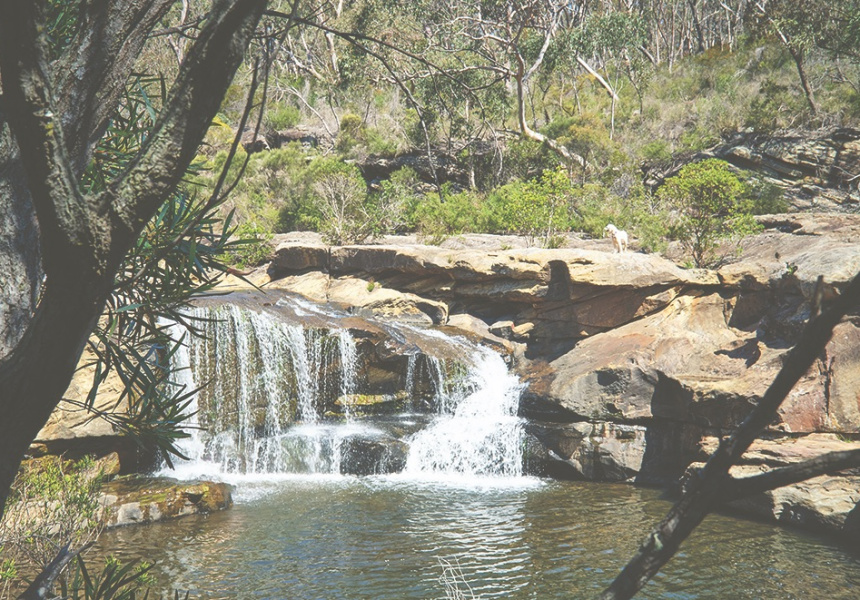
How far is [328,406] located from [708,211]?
865 cm

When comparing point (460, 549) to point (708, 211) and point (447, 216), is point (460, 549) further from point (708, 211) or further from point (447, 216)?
point (447, 216)

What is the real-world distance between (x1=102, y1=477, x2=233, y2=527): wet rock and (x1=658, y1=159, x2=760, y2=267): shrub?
1034 centimetres

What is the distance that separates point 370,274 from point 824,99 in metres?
17.2

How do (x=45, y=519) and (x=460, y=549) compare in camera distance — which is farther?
(x=460, y=549)

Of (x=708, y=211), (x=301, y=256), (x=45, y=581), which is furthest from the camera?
(x=301, y=256)

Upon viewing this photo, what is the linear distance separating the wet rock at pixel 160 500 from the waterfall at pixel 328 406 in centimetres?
180

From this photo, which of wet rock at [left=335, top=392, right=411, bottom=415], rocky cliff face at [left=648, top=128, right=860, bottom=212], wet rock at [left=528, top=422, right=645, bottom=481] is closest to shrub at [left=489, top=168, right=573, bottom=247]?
rocky cliff face at [left=648, top=128, right=860, bottom=212]

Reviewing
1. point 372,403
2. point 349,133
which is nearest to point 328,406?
point 372,403

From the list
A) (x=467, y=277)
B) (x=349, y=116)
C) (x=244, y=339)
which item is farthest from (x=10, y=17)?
(x=349, y=116)

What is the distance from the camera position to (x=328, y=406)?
14266 millimetres

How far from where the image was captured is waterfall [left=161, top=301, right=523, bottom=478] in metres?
12.4

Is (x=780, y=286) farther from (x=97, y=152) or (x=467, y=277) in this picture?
(x=97, y=152)

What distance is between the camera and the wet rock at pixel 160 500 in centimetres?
953

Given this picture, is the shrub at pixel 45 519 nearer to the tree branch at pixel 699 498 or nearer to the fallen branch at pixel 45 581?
the fallen branch at pixel 45 581
